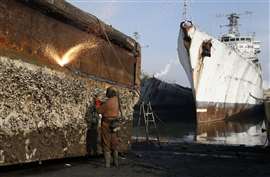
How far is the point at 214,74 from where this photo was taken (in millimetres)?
29469

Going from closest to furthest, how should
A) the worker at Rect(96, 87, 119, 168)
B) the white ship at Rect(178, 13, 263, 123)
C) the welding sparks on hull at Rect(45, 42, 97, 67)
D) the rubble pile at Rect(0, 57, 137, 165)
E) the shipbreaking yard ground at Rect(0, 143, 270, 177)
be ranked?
the rubble pile at Rect(0, 57, 137, 165) → the shipbreaking yard ground at Rect(0, 143, 270, 177) → the welding sparks on hull at Rect(45, 42, 97, 67) → the worker at Rect(96, 87, 119, 168) → the white ship at Rect(178, 13, 263, 123)

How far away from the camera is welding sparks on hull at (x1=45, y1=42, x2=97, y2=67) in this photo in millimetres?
6689

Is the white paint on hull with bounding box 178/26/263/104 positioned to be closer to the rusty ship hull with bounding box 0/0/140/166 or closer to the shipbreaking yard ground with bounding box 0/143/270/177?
the shipbreaking yard ground with bounding box 0/143/270/177

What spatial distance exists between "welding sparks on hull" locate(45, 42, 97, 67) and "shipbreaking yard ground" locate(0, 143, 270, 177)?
1.66 metres

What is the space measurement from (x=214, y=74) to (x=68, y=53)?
23195 millimetres

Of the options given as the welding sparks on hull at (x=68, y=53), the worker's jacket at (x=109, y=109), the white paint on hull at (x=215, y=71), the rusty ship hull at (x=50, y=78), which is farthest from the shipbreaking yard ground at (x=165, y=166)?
the white paint on hull at (x=215, y=71)

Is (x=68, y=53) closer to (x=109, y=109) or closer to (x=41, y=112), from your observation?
(x=109, y=109)

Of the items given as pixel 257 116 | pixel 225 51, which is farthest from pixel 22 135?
pixel 257 116

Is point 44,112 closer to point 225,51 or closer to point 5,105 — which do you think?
point 5,105

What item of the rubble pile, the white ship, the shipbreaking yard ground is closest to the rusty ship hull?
the rubble pile

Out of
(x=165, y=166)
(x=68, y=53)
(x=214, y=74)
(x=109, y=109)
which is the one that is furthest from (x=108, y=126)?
(x=214, y=74)

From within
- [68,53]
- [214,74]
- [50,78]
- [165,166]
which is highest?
[214,74]

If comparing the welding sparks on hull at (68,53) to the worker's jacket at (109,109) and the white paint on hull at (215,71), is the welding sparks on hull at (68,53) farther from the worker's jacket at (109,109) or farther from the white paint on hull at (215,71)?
the white paint on hull at (215,71)

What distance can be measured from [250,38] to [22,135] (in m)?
44.2
